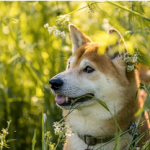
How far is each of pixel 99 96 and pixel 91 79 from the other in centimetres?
17

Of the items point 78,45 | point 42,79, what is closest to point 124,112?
point 78,45

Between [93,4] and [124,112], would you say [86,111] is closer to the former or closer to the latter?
[124,112]

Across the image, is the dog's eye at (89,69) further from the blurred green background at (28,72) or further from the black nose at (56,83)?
the blurred green background at (28,72)

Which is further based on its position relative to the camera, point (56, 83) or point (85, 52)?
point (85, 52)

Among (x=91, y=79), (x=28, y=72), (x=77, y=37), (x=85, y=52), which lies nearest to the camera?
(x=91, y=79)

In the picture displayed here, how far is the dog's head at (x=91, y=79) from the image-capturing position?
2.44 metres

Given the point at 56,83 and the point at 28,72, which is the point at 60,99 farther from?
the point at 28,72

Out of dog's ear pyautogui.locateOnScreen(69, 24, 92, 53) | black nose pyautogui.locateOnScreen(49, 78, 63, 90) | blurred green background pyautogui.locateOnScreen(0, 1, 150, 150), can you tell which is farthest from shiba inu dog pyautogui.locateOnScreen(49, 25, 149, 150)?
blurred green background pyautogui.locateOnScreen(0, 1, 150, 150)

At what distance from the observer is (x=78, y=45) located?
9.91 feet

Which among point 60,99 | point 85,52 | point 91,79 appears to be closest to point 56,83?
point 60,99

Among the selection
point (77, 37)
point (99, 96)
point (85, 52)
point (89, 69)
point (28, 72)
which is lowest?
point (99, 96)

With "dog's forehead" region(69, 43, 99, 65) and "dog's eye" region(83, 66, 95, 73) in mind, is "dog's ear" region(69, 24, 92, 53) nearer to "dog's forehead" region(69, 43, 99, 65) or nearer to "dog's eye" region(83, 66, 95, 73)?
"dog's forehead" region(69, 43, 99, 65)

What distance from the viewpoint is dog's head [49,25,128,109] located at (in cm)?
244

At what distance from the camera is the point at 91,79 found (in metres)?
2.53
